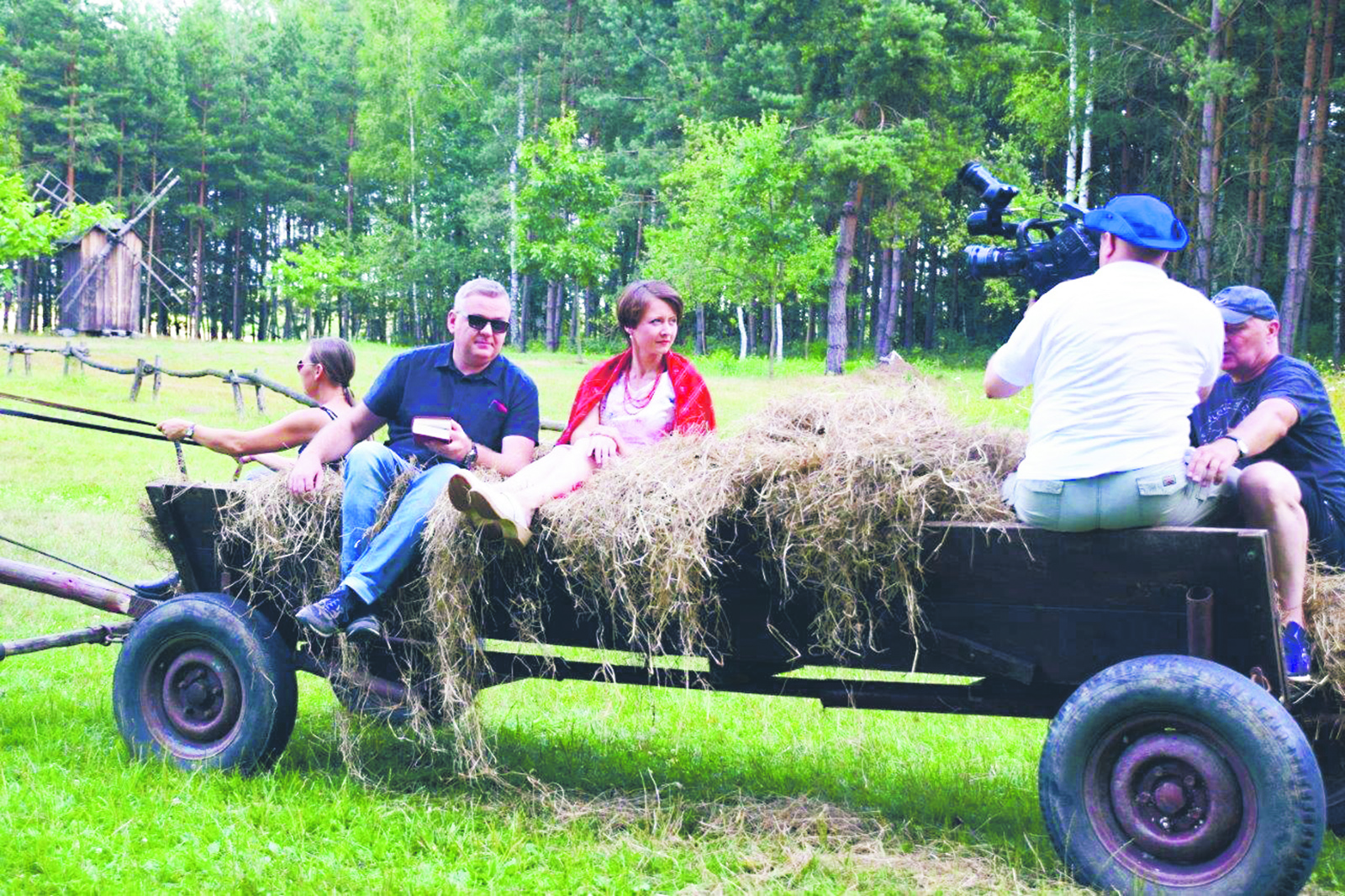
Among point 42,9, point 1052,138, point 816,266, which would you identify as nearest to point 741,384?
point 816,266

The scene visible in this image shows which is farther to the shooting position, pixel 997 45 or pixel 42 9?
pixel 42 9

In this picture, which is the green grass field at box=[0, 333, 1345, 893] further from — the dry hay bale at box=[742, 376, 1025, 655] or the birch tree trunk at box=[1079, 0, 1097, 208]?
the birch tree trunk at box=[1079, 0, 1097, 208]

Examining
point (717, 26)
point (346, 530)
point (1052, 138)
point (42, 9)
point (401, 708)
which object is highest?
point (42, 9)

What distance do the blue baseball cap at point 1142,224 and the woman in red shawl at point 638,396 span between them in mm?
1647

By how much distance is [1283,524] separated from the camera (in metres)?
3.52

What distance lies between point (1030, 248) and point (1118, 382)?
1130 millimetres

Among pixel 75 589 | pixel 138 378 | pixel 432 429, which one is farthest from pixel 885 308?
pixel 75 589

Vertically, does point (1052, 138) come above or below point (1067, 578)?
above

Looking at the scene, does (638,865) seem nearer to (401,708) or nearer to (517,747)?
(401,708)

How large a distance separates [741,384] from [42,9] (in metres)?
44.2

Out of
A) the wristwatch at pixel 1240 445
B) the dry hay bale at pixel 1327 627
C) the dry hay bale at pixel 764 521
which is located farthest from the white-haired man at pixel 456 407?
the dry hay bale at pixel 1327 627

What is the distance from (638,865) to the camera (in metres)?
3.81

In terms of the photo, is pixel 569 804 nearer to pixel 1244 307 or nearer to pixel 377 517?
pixel 377 517

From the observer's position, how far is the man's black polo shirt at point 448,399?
16.8ft
